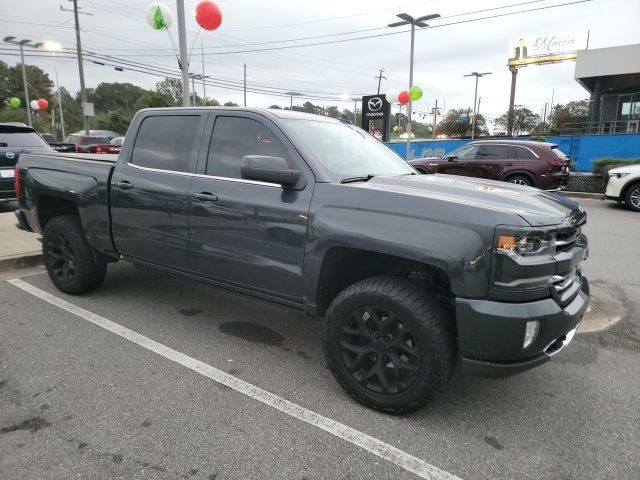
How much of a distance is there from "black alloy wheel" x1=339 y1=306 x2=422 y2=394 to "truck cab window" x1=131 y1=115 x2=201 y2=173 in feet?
5.93

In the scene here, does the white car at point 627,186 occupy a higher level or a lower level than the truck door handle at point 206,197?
lower

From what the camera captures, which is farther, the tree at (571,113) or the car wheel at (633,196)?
the tree at (571,113)

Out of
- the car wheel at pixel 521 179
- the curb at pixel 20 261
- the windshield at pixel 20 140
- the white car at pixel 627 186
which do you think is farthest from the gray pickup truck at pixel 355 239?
the white car at pixel 627 186

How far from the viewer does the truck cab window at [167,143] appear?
3707mm

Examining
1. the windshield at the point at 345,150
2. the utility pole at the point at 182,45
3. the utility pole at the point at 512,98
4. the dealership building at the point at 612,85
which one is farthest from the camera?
the utility pole at the point at 512,98

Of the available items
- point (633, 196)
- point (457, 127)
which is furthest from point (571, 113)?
point (633, 196)

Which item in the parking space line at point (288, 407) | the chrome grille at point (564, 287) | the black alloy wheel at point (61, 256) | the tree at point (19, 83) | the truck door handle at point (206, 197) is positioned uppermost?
the tree at point (19, 83)

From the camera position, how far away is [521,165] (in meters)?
11.6

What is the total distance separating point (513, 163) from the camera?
11711mm

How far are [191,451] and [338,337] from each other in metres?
1.03

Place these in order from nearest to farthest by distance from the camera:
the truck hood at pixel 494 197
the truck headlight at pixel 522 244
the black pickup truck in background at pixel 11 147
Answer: the truck headlight at pixel 522 244, the truck hood at pixel 494 197, the black pickup truck in background at pixel 11 147

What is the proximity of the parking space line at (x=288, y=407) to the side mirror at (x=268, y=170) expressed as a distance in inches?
53.7

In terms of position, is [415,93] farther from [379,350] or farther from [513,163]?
[379,350]

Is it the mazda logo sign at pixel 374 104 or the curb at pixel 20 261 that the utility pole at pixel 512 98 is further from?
the curb at pixel 20 261
